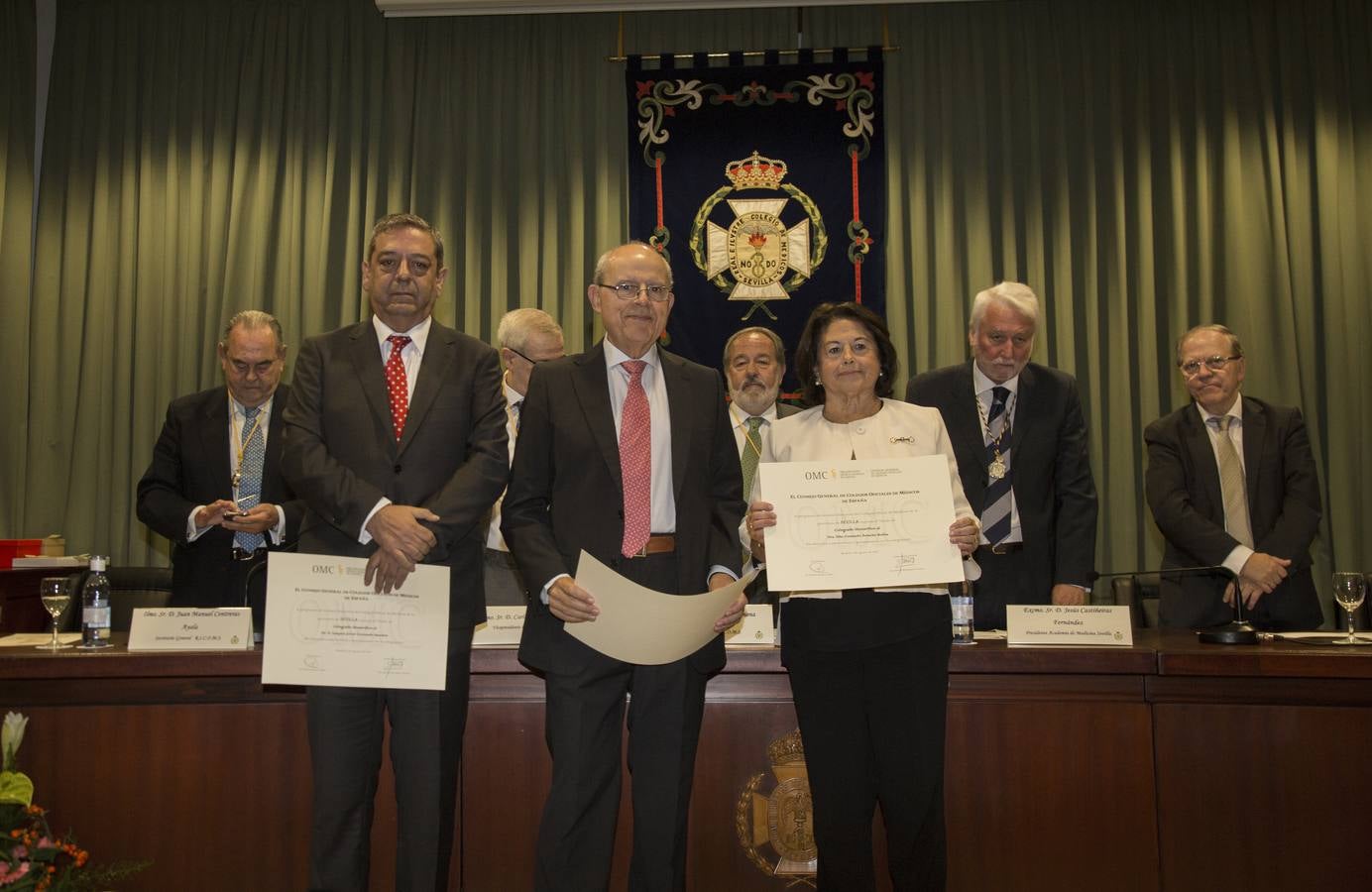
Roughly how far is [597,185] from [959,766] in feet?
13.6

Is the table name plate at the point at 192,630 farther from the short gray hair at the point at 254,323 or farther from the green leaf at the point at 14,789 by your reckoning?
the short gray hair at the point at 254,323

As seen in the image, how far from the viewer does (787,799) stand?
2928 mm

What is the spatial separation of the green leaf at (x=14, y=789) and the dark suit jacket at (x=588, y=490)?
1048 mm

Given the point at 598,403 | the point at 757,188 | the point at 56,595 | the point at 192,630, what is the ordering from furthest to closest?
the point at 757,188 → the point at 56,595 → the point at 192,630 → the point at 598,403

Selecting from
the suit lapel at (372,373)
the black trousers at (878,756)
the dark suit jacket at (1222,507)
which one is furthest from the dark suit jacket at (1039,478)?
the suit lapel at (372,373)

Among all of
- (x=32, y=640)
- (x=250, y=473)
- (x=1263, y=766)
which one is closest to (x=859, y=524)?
(x=1263, y=766)

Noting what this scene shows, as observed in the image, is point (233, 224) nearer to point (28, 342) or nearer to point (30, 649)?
point (28, 342)

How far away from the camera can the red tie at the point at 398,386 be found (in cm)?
270

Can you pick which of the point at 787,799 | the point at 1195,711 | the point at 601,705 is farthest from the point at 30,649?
the point at 1195,711

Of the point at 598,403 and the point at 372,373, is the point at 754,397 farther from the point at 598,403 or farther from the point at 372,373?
the point at 372,373

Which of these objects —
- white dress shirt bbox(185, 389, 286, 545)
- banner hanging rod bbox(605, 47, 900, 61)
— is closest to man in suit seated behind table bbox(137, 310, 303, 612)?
white dress shirt bbox(185, 389, 286, 545)

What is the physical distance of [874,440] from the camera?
2633 millimetres

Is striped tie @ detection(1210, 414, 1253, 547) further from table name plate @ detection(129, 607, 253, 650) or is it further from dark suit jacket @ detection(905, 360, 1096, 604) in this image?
table name plate @ detection(129, 607, 253, 650)

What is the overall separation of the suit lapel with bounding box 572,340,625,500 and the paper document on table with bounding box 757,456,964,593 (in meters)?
0.36
